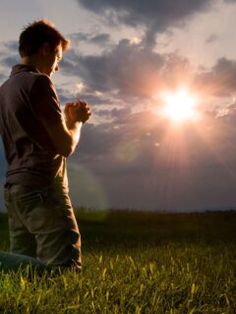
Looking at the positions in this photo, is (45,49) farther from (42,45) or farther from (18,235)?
(18,235)

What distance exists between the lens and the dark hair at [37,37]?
5348mm

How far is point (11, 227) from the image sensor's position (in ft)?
18.0

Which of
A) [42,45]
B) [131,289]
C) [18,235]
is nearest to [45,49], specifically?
[42,45]

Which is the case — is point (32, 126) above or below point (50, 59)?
below

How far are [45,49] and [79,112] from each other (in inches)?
24.1

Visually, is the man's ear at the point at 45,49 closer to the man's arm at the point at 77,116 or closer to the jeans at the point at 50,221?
the man's arm at the point at 77,116

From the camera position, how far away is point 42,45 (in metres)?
5.36

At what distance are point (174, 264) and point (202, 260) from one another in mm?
800

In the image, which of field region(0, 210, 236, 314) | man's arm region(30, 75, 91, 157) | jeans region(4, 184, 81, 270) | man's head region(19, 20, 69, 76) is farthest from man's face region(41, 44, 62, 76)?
field region(0, 210, 236, 314)

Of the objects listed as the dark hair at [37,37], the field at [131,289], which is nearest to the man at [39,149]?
the dark hair at [37,37]

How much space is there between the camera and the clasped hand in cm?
545

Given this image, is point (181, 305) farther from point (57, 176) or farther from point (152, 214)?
point (152, 214)

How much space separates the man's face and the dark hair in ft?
0.15

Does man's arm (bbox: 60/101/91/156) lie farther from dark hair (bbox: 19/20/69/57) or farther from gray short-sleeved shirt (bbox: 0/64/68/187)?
dark hair (bbox: 19/20/69/57)
